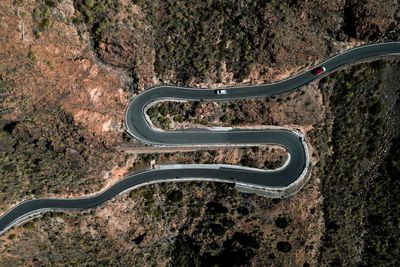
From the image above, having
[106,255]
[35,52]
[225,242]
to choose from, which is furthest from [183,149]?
[35,52]

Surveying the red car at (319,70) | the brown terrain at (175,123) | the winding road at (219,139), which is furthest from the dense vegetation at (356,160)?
the winding road at (219,139)

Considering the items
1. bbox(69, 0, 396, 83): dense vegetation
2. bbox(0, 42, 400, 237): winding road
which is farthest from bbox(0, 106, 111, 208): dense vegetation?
bbox(69, 0, 396, 83): dense vegetation

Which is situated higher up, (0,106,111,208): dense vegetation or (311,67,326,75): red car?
(311,67,326,75): red car

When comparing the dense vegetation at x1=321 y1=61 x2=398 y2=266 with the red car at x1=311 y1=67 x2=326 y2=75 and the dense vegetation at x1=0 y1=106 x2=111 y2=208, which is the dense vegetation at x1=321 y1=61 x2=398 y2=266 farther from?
the dense vegetation at x1=0 y1=106 x2=111 y2=208

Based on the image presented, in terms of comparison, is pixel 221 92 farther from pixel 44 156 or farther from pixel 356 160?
pixel 44 156

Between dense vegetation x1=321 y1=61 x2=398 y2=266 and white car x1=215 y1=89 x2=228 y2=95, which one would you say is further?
white car x1=215 y1=89 x2=228 y2=95

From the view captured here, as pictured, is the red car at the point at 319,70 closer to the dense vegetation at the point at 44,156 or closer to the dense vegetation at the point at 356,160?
the dense vegetation at the point at 356,160
